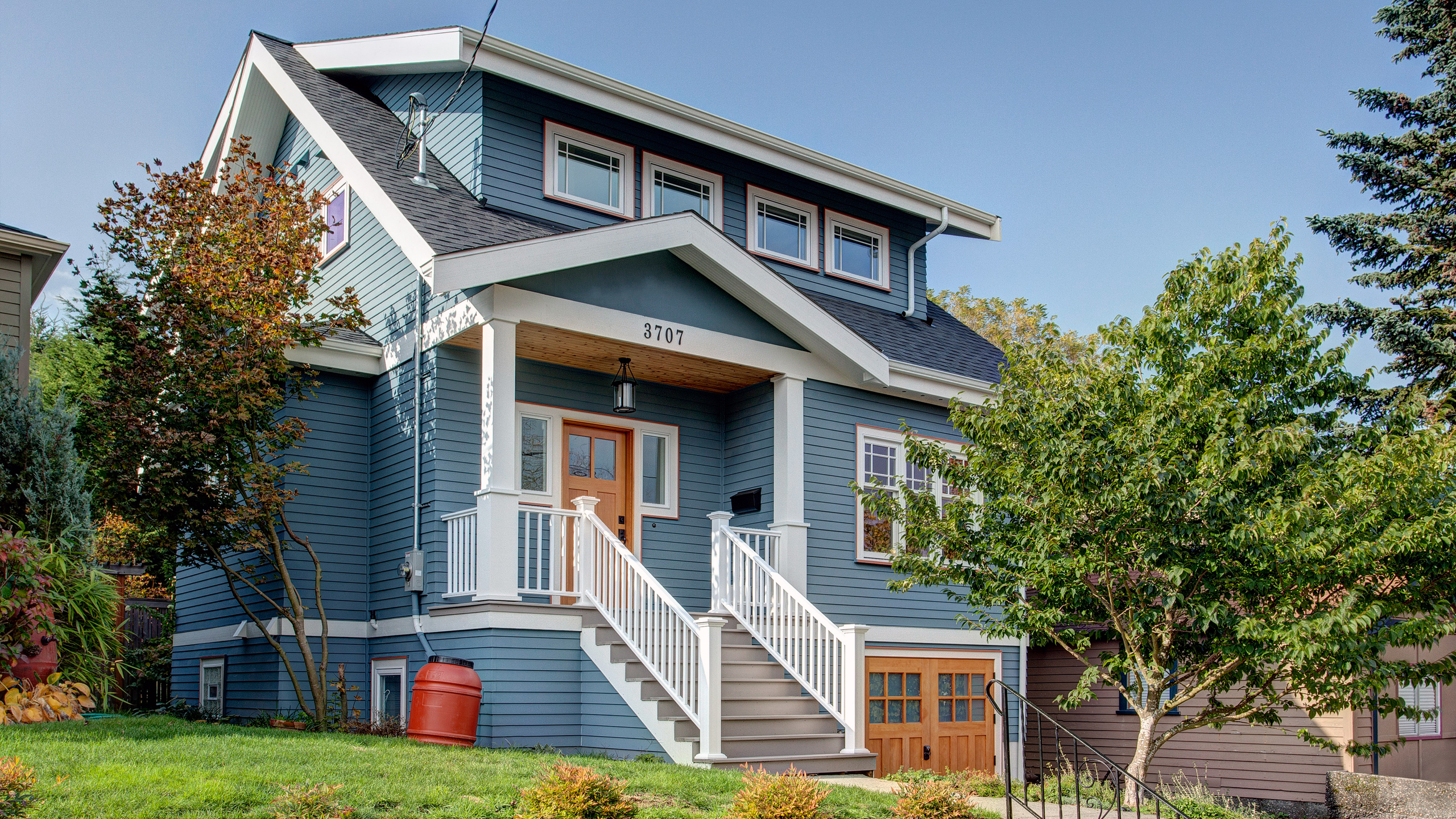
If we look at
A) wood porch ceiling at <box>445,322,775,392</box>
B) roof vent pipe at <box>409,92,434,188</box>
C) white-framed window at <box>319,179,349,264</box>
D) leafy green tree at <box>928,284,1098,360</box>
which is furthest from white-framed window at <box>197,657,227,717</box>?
leafy green tree at <box>928,284,1098,360</box>

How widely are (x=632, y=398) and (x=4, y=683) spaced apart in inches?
228

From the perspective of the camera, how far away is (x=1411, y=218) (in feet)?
54.1

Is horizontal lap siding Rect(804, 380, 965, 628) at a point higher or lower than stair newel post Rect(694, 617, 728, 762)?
higher

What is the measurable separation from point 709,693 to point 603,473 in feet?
12.6

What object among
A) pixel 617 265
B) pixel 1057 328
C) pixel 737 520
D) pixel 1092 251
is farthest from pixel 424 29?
pixel 1092 251

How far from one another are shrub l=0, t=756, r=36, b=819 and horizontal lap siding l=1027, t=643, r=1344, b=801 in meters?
11.6

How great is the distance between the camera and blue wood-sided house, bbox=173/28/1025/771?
9.97m

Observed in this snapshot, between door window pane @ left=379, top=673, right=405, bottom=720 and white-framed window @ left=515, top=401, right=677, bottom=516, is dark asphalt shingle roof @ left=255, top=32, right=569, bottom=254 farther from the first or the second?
door window pane @ left=379, top=673, right=405, bottom=720

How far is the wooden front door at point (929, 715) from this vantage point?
12.5m

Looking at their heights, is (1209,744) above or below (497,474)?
below

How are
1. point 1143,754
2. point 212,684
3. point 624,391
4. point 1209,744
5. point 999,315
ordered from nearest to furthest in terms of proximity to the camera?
point 1143,754 → point 624,391 → point 212,684 → point 1209,744 → point 999,315

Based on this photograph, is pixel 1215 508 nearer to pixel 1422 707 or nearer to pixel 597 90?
pixel 597 90

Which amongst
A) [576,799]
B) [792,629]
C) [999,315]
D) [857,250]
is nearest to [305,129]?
[857,250]

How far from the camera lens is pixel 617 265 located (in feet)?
36.4
